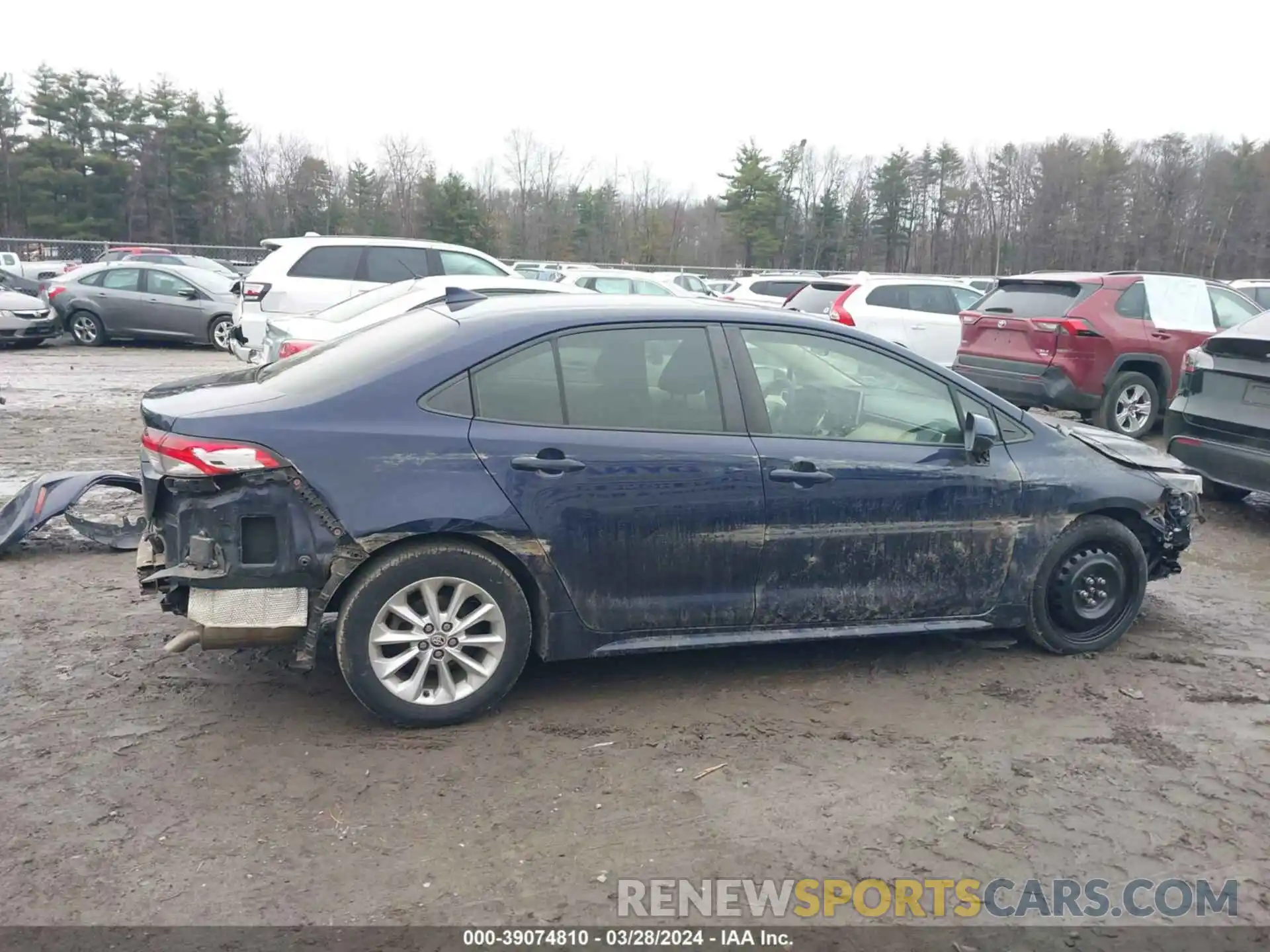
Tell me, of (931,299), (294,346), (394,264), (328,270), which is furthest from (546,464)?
(931,299)

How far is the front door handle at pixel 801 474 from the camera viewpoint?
4.20m

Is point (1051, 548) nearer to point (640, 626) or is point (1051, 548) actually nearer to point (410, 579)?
point (640, 626)

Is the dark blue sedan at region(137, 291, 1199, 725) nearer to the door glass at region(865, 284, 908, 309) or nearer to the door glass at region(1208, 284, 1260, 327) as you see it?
the door glass at region(1208, 284, 1260, 327)

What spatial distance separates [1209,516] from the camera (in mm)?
7883

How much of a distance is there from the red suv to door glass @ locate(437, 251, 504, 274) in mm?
6583

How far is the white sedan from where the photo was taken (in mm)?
8734

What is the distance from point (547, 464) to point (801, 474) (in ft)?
3.63

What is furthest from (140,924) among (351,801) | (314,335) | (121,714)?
(314,335)

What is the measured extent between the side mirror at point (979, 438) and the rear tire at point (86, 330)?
18.7 meters

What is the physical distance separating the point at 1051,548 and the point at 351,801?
11.0 ft

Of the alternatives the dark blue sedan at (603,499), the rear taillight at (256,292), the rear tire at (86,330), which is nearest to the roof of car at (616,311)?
the dark blue sedan at (603,499)

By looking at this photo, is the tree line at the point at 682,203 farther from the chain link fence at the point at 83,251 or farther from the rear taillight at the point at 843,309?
the rear taillight at the point at 843,309

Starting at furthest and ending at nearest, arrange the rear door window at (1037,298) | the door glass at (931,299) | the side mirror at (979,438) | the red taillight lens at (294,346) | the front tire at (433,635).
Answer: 1. the door glass at (931,299)
2. the rear door window at (1037,298)
3. the red taillight lens at (294,346)
4. the side mirror at (979,438)
5. the front tire at (433,635)

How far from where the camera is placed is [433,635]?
12.6 ft
